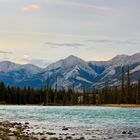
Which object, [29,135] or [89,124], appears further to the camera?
[89,124]

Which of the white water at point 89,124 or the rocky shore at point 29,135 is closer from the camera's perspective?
the rocky shore at point 29,135

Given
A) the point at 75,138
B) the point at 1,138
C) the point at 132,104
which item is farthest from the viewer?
the point at 132,104

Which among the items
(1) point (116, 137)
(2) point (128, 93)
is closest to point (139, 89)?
(2) point (128, 93)

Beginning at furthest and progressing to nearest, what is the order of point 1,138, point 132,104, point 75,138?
point 132,104 < point 75,138 < point 1,138

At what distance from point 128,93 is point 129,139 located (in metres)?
151

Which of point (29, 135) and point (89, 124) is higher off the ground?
point (89, 124)

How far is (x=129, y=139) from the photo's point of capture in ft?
159

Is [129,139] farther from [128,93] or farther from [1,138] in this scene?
[128,93]

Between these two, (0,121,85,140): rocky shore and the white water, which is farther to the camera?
the white water

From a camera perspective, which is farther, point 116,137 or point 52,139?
point 116,137

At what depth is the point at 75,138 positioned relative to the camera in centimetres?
4822

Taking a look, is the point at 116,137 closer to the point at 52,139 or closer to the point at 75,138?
the point at 75,138

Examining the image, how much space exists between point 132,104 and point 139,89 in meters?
7.58

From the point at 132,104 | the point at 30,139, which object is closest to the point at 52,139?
the point at 30,139
